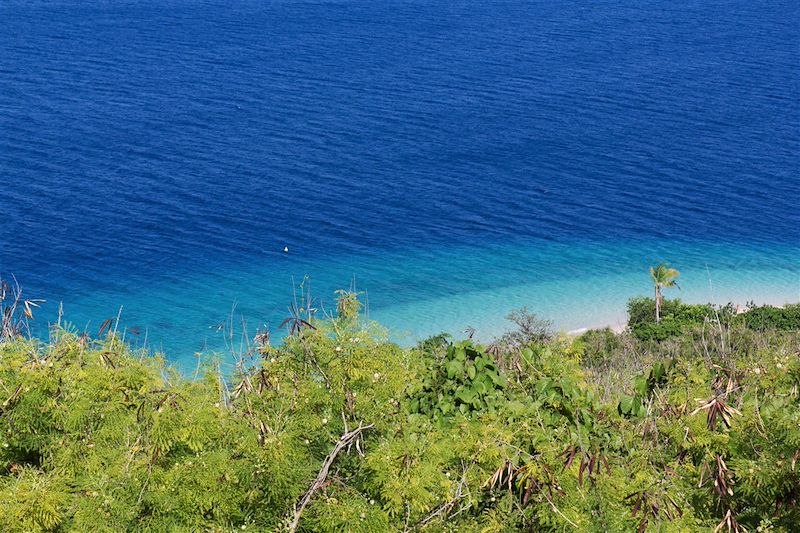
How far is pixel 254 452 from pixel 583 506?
9.58 feet

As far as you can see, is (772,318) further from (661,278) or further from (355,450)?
(355,450)

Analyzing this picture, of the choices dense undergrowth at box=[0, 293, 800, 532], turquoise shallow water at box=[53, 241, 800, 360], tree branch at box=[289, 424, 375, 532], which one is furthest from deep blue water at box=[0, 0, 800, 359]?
tree branch at box=[289, 424, 375, 532]

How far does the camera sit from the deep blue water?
39.8 metres

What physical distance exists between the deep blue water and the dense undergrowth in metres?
24.8

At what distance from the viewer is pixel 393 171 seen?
2058 inches

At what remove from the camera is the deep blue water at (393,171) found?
131 ft

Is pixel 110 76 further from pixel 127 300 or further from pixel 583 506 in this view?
pixel 583 506

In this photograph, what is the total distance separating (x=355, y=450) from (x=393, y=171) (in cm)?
4422

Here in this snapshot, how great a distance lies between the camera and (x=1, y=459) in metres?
8.70

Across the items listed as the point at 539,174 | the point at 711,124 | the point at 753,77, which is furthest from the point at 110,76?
the point at 753,77

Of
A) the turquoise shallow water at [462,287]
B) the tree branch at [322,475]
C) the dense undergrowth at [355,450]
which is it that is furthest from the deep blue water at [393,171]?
the tree branch at [322,475]

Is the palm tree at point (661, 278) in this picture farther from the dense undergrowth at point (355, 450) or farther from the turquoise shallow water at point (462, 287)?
the dense undergrowth at point (355, 450)

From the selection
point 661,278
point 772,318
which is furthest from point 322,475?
point 661,278

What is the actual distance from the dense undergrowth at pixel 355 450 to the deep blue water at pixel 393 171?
24.8 meters
